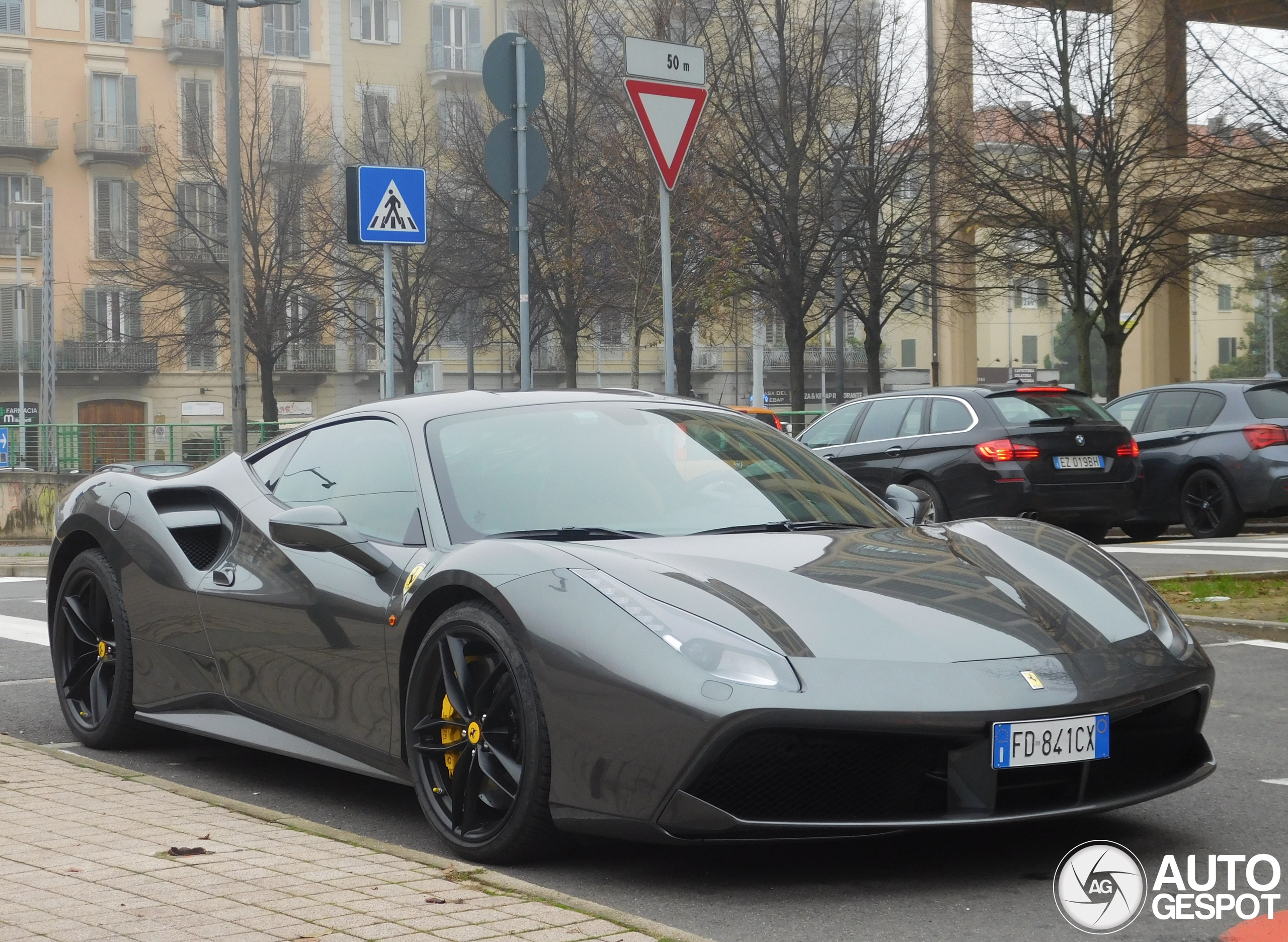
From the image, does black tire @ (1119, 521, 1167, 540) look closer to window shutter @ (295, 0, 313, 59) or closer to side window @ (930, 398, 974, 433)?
side window @ (930, 398, 974, 433)

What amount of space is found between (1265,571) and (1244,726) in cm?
532

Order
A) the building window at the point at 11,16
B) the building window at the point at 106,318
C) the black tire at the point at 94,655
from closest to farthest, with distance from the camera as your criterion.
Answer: the black tire at the point at 94,655 → the building window at the point at 106,318 → the building window at the point at 11,16

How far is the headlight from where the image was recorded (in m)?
3.75

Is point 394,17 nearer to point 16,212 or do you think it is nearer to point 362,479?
point 16,212

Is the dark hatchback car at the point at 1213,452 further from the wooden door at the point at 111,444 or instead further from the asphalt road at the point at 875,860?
the wooden door at the point at 111,444

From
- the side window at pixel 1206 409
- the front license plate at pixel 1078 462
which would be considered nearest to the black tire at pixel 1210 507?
the side window at pixel 1206 409

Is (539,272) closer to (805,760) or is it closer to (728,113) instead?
(728,113)

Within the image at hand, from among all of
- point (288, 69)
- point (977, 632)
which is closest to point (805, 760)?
point (977, 632)

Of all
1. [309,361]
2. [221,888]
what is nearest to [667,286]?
[221,888]

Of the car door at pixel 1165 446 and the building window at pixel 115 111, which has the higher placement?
the building window at pixel 115 111

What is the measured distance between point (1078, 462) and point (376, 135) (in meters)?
35.5

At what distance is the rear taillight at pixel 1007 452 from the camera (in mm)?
13727

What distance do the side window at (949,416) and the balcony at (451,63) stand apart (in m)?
48.8

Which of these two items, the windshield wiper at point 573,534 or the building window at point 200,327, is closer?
the windshield wiper at point 573,534
